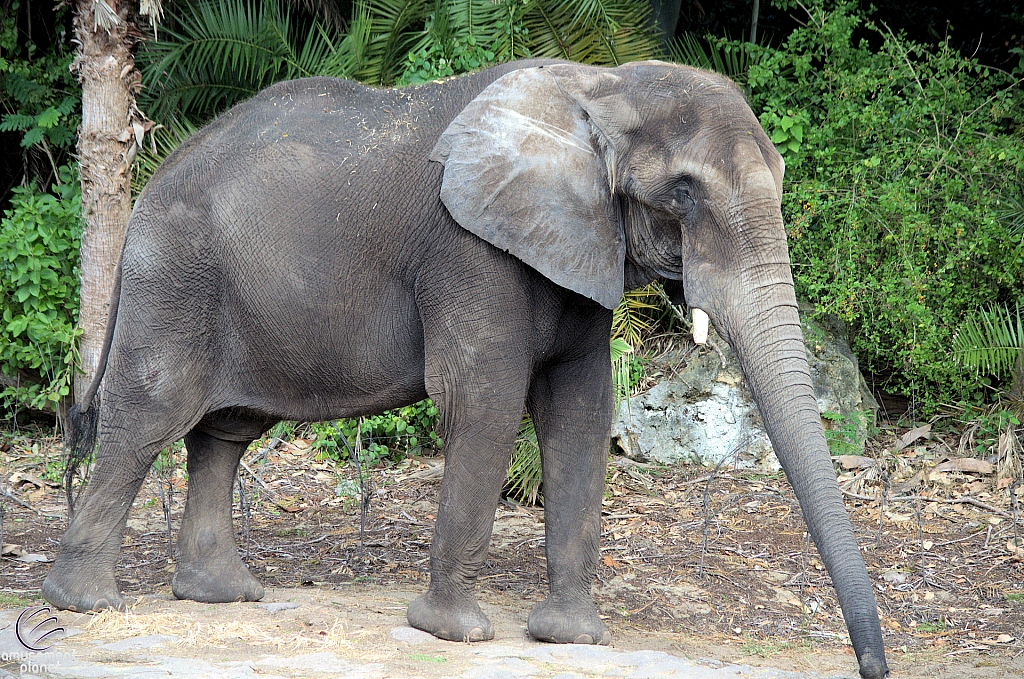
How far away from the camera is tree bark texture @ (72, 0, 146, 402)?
27.8 feet

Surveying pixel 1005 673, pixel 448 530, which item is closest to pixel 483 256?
pixel 448 530

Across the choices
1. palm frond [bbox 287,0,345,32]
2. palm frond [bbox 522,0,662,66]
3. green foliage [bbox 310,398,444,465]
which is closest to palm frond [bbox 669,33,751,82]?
palm frond [bbox 522,0,662,66]

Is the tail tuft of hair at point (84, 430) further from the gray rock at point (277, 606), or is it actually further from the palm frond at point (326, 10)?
the palm frond at point (326, 10)

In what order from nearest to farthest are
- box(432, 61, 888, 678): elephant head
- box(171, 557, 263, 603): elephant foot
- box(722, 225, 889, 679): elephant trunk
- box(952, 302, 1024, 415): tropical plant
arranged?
box(722, 225, 889, 679): elephant trunk, box(432, 61, 888, 678): elephant head, box(171, 557, 263, 603): elephant foot, box(952, 302, 1024, 415): tropical plant

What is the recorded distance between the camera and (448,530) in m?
5.21

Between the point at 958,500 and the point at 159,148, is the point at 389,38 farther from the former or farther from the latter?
the point at 958,500

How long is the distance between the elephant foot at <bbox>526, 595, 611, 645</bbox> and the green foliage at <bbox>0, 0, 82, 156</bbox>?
21.5 feet

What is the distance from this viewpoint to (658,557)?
24.2ft

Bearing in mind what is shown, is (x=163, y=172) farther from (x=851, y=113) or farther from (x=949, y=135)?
(x=949, y=135)

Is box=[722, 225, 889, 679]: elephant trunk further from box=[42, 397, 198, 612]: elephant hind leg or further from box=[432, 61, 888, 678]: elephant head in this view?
box=[42, 397, 198, 612]: elephant hind leg

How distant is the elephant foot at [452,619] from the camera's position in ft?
17.2

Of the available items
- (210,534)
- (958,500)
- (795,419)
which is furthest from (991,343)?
(210,534)

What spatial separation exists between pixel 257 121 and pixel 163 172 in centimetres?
55

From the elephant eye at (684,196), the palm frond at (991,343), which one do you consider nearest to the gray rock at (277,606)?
the elephant eye at (684,196)
